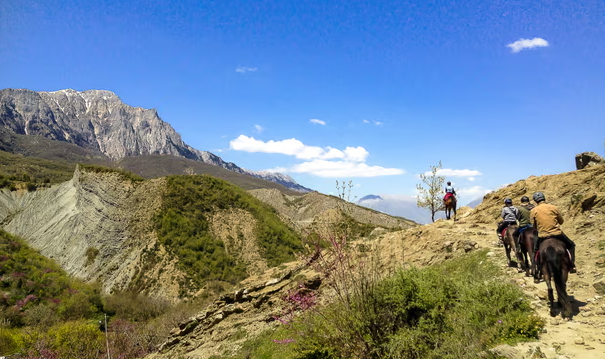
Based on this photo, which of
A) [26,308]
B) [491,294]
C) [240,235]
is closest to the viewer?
[491,294]

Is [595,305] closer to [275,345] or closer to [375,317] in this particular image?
[375,317]

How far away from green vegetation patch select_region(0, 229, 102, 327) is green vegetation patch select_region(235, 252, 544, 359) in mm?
31217

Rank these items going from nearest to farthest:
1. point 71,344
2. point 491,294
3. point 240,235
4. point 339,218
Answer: point 339,218, point 491,294, point 71,344, point 240,235

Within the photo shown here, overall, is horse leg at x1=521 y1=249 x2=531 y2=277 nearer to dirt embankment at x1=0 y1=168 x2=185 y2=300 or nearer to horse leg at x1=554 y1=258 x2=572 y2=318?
horse leg at x1=554 y1=258 x2=572 y2=318

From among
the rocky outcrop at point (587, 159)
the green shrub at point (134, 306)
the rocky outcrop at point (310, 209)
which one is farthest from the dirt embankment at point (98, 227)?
the rocky outcrop at point (310, 209)

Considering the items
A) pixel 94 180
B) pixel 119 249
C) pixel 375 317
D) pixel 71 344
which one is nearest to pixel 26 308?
pixel 119 249

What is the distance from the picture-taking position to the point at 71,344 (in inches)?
912

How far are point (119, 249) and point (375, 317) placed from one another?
37923 mm

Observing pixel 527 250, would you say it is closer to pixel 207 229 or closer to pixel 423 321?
pixel 423 321

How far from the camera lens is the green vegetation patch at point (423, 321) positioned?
6.33 metres

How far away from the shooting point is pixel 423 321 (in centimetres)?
725

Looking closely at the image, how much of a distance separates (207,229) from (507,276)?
118 feet

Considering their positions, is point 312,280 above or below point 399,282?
below

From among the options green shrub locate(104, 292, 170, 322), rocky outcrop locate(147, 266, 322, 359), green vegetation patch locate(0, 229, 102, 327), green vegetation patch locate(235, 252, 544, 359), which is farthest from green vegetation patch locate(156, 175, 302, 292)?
green vegetation patch locate(235, 252, 544, 359)
